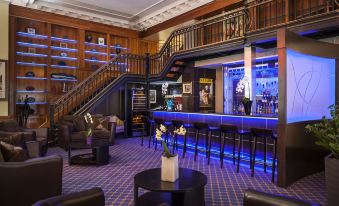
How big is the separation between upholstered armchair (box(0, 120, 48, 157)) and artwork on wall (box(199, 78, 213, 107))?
19.7ft

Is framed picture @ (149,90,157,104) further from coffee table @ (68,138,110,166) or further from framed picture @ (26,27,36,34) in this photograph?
coffee table @ (68,138,110,166)

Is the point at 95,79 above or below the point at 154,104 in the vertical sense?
above

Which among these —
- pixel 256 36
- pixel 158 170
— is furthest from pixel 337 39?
pixel 158 170

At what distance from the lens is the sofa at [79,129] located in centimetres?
715

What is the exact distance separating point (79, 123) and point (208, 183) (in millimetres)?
4907

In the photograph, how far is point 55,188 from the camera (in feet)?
10.3

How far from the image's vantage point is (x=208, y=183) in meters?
4.41

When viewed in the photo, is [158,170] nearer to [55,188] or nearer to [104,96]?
[55,188]

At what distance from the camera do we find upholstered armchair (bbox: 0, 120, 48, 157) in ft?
14.6

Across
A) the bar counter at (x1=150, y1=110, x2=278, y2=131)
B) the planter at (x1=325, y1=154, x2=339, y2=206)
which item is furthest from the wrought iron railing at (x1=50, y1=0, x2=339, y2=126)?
the planter at (x1=325, y1=154, x2=339, y2=206)

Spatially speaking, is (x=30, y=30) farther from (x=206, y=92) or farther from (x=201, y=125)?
(x=201, y=125)

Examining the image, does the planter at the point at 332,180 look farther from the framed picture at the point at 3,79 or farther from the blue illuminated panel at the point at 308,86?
the framed picture at the point at 3,79

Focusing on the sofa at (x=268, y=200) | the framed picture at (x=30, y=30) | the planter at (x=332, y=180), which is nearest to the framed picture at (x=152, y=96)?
the framed picture at (x=30, y=30)

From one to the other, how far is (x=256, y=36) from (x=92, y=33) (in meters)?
7.68
